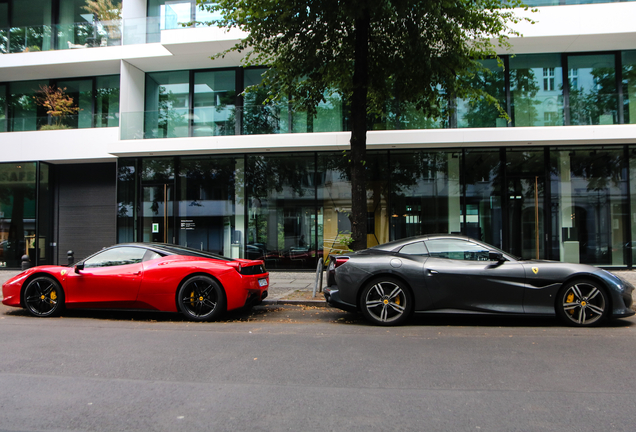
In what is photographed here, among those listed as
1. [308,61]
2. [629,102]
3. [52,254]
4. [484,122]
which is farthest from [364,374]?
[52,254]

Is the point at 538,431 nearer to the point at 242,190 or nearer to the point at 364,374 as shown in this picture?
the point at 364,374

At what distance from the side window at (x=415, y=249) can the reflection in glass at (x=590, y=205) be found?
927cm

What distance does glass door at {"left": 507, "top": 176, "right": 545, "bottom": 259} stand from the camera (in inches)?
545

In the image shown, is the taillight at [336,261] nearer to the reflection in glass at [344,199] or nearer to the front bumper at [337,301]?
the front bumper at [337,301]

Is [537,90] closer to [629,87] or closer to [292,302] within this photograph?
[629,87]

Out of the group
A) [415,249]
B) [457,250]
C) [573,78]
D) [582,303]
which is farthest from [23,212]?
[573,78]

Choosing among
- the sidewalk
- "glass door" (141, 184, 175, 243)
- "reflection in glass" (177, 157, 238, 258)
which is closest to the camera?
the sidewalk

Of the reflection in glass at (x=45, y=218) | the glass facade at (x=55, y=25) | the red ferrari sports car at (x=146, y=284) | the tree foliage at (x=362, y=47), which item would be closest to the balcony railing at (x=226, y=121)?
the glass facade at (x=55, y=25)

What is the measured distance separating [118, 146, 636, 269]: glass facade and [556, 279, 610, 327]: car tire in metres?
7.74

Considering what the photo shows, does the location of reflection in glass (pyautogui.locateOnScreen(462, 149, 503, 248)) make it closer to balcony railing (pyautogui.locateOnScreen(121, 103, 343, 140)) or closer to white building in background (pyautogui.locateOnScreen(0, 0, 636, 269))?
white building in background (pyautogui.locateOnScreen(0, 0, 636, 269))

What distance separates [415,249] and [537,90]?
1018 cm

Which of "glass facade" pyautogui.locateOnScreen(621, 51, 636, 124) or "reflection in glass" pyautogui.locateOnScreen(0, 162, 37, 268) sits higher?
"glass facade" pyautogui.locateOnScreen(621, 51, 636, 124)

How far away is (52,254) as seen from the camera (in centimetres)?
1677

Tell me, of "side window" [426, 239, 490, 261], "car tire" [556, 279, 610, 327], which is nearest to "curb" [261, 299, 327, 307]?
"side window" [426, 239, 490, 261]
